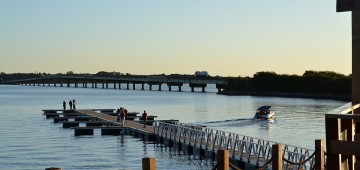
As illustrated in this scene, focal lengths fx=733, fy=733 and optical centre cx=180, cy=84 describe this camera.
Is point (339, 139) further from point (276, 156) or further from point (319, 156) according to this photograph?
point (276, 156)

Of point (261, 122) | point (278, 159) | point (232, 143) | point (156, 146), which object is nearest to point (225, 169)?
point (278, 159)

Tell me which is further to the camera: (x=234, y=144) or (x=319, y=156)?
(x=234, y=144)

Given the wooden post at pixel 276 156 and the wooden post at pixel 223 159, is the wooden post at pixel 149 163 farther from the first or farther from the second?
the wooden post at pixel 276 156

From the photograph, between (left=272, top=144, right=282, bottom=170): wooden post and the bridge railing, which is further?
the bridge railing

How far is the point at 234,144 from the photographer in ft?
126

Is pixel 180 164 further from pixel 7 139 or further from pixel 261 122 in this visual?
pixel 261 122

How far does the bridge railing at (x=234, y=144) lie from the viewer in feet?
103

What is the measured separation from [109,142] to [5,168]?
1835 cm

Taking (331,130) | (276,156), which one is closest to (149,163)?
(331,130)

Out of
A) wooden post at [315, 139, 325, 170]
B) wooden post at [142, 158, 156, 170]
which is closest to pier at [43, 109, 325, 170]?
wooden post at [315, 139, 325, 170]

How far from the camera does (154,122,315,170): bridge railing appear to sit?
3125 centimetres

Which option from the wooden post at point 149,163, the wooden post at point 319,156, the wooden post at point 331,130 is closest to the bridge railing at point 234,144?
the wooden post at point 319,156

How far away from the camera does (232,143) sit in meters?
38.8

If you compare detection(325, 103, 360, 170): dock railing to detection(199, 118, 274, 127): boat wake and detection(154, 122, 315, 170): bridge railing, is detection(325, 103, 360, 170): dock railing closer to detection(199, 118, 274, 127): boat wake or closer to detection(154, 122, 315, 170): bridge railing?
detection(154, 122, 315, 170): bridge railing
